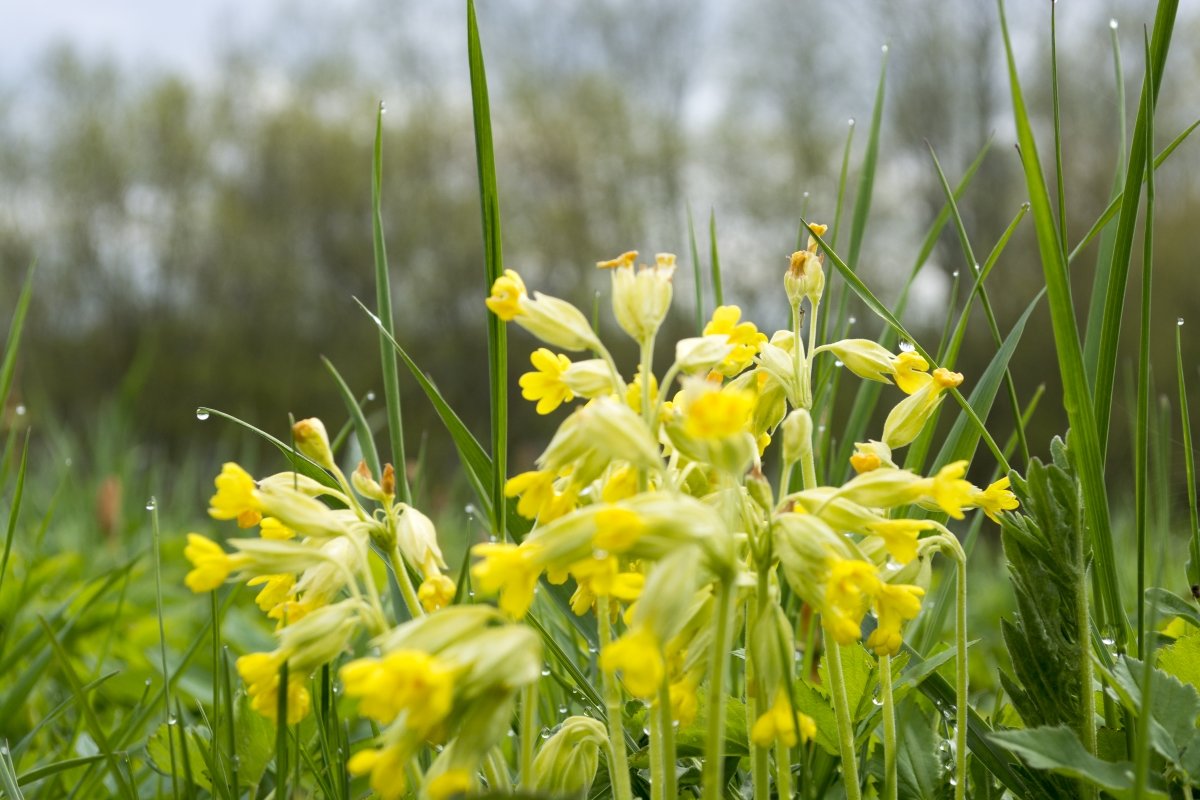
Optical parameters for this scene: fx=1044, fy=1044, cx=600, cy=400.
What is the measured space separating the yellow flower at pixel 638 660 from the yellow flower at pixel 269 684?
18 cm

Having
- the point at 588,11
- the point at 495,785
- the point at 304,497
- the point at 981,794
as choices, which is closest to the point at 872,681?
the point at 981,794

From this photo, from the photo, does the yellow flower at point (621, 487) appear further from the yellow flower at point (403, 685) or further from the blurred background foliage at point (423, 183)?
the blurred background foliage at point (423, 183)

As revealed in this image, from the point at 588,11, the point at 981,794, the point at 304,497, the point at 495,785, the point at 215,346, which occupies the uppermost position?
the point at 588,11

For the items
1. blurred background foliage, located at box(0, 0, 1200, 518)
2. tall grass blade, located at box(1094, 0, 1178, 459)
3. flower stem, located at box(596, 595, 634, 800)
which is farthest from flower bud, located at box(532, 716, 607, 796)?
blurred background foliage, located at box(0, 0, 1200, 518)

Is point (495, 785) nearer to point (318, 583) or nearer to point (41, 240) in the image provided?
point (318, 583)

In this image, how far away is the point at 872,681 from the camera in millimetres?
646

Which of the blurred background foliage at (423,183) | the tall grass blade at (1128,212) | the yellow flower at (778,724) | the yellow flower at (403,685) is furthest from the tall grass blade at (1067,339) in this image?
the blurred background foliage at (423,183)

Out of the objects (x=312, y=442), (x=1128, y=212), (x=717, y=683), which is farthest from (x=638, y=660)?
(x=1128, y=212)

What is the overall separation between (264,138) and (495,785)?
15.0 meters

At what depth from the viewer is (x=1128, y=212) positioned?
0.61 m

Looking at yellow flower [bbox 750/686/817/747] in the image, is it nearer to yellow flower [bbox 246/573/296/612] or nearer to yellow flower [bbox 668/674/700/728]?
yellow flower [bbox 668/674/700/728]

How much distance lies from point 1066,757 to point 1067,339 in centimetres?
22

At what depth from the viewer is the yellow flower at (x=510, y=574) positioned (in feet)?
1.38

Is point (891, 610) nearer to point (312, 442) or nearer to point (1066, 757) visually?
point (1066, 757)
